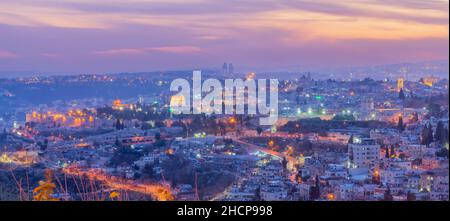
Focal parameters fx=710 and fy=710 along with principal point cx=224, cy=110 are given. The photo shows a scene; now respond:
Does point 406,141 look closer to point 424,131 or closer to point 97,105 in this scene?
point 424,131

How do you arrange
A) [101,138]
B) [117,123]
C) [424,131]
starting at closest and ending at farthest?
[424,131]
[101,138]
[117,123]

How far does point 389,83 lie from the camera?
40.3ft

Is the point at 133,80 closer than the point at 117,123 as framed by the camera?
Yes

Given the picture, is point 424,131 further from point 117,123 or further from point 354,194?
point 117,123

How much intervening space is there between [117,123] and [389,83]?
498cm

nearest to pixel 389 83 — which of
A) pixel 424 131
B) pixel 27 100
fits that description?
pixel 424 131

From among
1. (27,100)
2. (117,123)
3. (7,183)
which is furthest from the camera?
(117,123)

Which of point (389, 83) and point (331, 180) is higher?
point (389, 83)
